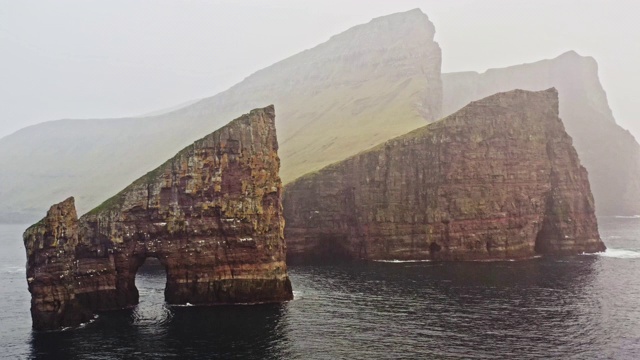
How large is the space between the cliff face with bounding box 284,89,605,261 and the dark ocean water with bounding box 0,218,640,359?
2431 centimetres

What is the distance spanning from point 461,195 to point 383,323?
68.5 meters

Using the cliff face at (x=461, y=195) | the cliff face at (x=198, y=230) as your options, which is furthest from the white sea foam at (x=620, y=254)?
the cliff face at (x=198, y=230)

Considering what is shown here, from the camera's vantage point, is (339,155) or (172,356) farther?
(339,155)

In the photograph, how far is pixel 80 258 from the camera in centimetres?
7738

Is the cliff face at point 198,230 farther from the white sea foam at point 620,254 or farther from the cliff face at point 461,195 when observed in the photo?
the white sea foam at point 620,254

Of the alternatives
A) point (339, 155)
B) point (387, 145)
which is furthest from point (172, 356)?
point (339, 155)

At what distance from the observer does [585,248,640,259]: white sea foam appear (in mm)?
130087

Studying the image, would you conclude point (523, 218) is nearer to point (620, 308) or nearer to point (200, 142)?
point (620, 308)

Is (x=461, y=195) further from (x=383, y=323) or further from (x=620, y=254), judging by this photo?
(x=383, y=323)

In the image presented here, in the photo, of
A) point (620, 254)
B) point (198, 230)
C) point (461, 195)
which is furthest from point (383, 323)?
point (620, 254)

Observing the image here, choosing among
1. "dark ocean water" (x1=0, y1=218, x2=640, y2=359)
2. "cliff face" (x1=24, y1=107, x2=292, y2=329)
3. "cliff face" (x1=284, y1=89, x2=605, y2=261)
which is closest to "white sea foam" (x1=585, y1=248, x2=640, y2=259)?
"cliff face" (x1=284, y1=89, x2=605, y2=261)

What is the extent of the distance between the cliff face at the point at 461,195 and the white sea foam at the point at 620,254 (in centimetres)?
259

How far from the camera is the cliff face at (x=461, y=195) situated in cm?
12850

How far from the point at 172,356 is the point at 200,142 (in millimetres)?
39302
